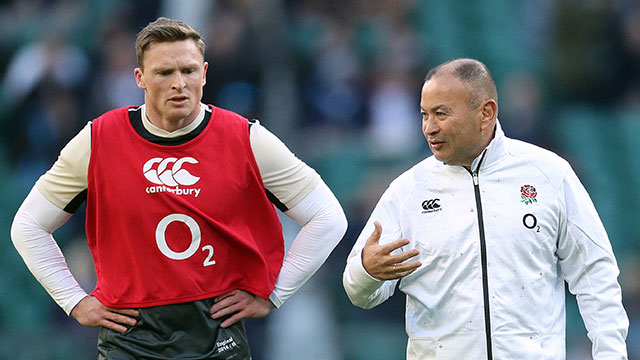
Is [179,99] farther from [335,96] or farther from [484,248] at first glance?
[335,96]

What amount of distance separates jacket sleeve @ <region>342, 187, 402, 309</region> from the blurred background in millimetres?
3020

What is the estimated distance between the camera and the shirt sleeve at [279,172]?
436cm

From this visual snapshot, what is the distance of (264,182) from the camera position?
4.40m

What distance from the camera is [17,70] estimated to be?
9.27m

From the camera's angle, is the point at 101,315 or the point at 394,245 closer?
the point at 394,245

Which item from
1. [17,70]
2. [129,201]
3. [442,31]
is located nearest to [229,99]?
[17,70]

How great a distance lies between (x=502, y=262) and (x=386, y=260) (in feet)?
1.70

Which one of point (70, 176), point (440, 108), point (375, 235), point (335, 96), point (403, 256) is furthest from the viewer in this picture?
point (335, 96)

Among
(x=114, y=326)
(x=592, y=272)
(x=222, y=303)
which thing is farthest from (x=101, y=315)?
(x=592, y=272)

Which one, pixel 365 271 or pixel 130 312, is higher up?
pixel 365 271

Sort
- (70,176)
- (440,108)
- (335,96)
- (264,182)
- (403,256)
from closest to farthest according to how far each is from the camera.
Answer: (403,256) < (440,108) < (70,176) < (264,182) < (335,96)

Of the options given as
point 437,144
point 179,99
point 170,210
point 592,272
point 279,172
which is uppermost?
point 179,99

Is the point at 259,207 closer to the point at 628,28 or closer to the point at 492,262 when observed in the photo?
the point at 492,262

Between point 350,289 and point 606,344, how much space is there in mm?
1094
